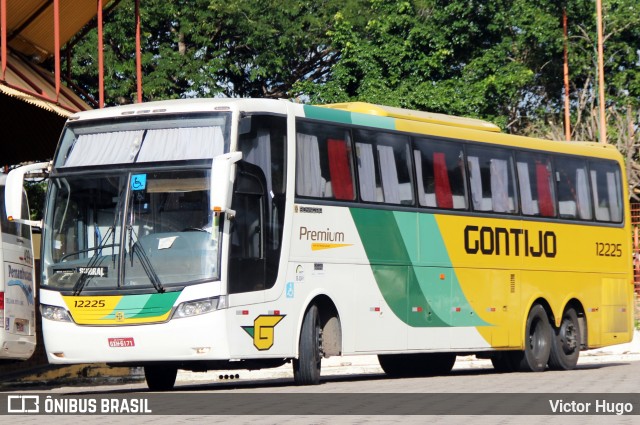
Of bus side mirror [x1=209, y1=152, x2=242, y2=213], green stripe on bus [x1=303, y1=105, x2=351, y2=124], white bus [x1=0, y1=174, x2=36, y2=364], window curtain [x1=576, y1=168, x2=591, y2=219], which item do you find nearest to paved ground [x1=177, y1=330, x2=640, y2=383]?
window curtain [x1=576, y1=168, x2=591, y2=219]

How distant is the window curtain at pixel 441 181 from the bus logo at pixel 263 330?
4384 mm

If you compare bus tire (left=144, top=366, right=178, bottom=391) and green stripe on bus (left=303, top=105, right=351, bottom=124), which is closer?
green stripe on bus (left=303, top=105, right=351, bottom=124)

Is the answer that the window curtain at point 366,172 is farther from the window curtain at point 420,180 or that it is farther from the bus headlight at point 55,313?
the bus headlight at point 55,313

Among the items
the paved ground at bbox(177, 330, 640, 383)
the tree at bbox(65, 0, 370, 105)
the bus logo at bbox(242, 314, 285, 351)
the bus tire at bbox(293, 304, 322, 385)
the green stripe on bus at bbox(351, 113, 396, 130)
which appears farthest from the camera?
the tree at bbox(65, 0, 370, 105)

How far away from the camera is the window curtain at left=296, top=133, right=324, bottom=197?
1812 centimetres

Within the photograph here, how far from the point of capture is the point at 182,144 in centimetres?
1725

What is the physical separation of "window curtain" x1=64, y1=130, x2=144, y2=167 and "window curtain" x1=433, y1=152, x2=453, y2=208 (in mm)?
5219

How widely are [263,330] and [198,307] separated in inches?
41.1

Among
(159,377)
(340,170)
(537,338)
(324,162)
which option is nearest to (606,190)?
(537,338)

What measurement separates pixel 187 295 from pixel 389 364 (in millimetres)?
7179

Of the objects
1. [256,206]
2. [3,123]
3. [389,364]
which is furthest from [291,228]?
[3,123]

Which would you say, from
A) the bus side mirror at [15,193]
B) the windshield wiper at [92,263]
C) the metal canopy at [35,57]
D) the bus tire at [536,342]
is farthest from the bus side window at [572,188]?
the metal canopy at [35,57]

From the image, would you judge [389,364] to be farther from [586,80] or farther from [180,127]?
[586,80]

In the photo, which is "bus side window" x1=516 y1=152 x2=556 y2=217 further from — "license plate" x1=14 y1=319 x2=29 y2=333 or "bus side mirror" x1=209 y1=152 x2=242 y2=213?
"license plate" x1=14 y1=319 x2=29 y2=333
